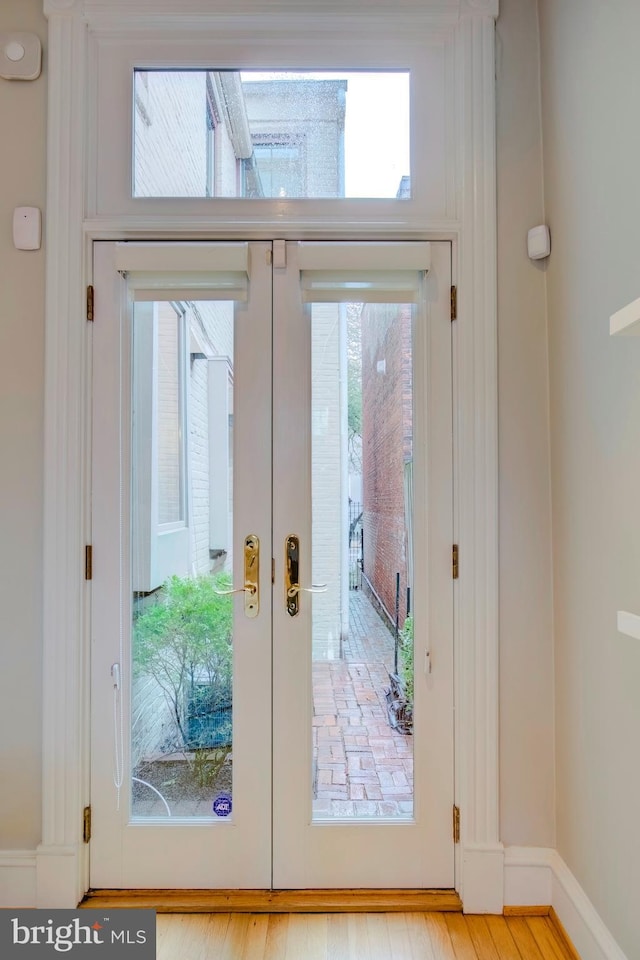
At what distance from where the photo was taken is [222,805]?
1.76 meters

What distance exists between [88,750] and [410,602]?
118cm

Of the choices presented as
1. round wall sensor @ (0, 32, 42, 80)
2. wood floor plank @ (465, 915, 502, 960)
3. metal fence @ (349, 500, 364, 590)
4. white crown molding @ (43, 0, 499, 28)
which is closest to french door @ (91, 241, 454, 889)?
metal fence @ (349, 500, 364, 590)

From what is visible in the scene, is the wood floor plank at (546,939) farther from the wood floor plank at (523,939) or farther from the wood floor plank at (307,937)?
the wood floor plank at (307,937)

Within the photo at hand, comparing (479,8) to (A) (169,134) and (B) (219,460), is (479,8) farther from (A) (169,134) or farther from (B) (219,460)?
(B) (219,460)

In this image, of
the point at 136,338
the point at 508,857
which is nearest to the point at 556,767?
the point at 508,857

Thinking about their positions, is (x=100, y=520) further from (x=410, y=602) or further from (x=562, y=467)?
(x=562, y=467)

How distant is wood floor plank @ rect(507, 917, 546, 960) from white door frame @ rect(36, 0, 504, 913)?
0.20m

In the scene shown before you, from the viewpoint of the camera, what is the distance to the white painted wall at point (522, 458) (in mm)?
1712

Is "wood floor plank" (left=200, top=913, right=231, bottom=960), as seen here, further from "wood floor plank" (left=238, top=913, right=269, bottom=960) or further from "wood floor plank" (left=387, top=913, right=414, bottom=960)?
"wood floor plank" (left=387, top=913, right=414, bottom=960)

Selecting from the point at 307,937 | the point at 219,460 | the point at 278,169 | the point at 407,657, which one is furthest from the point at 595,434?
the point at 307,937

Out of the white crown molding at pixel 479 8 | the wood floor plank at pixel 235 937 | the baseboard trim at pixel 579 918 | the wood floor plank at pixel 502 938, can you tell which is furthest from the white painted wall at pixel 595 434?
the wood floor plank at pixel 235 937

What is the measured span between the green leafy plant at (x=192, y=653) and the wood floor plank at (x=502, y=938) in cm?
98

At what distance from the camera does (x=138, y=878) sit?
1726 millimetres

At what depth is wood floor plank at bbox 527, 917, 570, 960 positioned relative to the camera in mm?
1518
